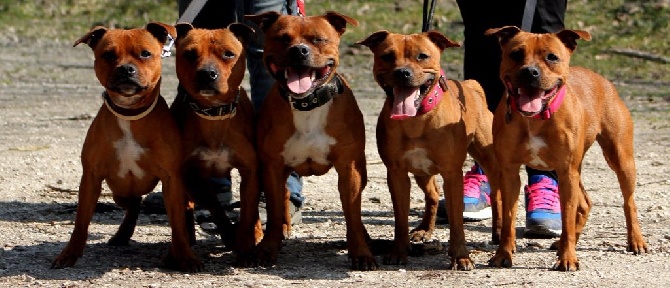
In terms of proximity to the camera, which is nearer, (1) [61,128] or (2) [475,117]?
(2) [475,117]

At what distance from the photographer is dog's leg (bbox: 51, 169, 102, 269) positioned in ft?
20.7

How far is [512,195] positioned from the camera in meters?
6.46

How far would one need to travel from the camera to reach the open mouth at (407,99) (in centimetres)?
617

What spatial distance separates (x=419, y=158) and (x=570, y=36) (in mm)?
998

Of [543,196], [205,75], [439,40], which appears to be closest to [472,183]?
[543,196]

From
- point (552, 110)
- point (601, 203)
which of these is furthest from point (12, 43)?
point (552, 110)

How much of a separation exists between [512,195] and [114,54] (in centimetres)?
219

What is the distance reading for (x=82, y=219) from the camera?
20.8 feet

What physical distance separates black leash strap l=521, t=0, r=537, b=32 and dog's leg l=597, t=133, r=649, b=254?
0.74 m

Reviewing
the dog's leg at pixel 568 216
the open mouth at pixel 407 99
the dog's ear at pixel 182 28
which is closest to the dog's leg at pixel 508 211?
the dog's leg at pixel 568 216

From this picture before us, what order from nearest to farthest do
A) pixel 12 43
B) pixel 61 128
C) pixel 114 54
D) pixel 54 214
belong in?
pixel 114 54, pixel 54 214, pixel 61 128, pixel 12 43

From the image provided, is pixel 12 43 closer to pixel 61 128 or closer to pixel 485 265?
pixel 61 128

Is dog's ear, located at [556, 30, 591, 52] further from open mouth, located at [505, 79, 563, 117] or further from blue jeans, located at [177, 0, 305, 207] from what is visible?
blue jeans, located at [177, 0, 305, 207]

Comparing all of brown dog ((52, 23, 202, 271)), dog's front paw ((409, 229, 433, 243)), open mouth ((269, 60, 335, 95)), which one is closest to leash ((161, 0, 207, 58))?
brown dog ((52, 23, 202, 271))
